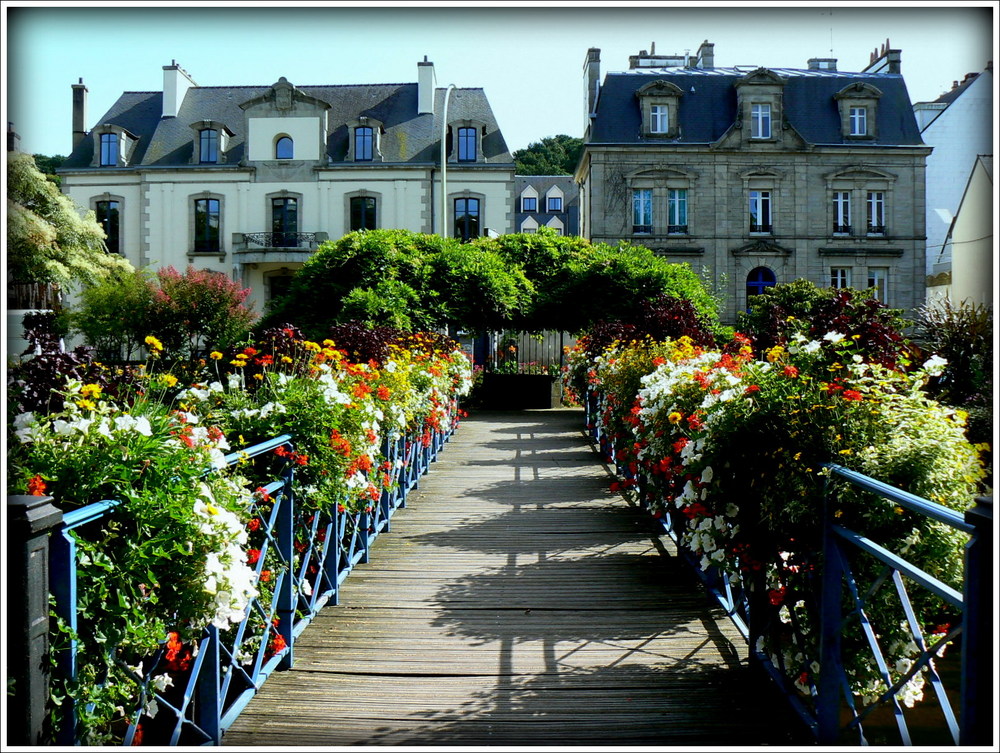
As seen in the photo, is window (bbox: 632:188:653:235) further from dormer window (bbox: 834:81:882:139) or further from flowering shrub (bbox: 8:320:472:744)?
flowering shrub (bbox: 8:320:472:744)

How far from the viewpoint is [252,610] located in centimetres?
367

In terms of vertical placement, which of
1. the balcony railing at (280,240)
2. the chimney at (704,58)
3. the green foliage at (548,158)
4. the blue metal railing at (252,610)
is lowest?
the blue metal railing at (252,610)

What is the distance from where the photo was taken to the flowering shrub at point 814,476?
2.98m

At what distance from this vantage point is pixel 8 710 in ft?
6.57

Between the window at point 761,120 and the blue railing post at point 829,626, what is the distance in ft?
102

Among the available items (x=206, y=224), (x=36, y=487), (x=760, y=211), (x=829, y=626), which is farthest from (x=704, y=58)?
(x=36, y=487)

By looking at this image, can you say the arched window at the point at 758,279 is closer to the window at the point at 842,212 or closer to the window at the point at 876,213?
the window at the point at 842,212

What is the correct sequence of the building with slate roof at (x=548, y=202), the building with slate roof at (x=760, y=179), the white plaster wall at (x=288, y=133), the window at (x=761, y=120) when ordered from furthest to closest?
the building with slate roof at (x=548, y=202)
the white plaster wall at (x=288, y=133)
the window at (x=761, y=120)
the building with slate roof at (x=760, y=179)

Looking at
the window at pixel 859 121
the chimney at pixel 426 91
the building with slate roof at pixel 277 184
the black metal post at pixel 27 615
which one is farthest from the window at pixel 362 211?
the black metal post at pixel 27 615

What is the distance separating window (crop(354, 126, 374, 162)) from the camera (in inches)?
1288

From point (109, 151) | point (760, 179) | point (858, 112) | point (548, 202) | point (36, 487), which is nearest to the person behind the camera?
point (36, 487)

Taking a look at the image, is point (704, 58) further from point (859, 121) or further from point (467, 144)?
point (467, 144)

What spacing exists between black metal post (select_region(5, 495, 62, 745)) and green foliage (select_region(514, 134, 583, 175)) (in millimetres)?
54334

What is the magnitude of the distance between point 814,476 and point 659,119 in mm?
30502
